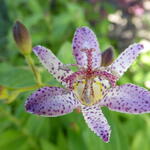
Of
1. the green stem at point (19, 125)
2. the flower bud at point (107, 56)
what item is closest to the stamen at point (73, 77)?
the flower bud at point (107, 56)

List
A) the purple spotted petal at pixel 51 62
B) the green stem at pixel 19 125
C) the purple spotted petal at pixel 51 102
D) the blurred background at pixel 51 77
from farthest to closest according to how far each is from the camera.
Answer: the green stem at pixel 19 125, the blurred background at pixel 51 77, the purple spotted petal at pixel 51 62, the purple spotted petal at pixel 51 102

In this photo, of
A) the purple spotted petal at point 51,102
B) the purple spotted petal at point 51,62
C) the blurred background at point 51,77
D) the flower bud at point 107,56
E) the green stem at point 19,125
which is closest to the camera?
the purple spotted petal at point 51,102

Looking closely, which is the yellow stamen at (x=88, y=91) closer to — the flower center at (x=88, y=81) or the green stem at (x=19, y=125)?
the flower center at (x=88, y=81)

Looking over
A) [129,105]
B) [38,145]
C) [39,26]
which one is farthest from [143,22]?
[129,105]

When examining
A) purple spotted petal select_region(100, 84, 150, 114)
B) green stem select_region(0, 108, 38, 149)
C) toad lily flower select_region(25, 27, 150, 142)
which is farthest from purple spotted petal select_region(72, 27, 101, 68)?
green stem select_region(0, 108, 38, 149)

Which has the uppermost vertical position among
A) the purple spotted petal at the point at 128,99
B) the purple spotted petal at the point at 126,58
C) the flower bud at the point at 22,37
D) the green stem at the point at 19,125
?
the flower bud at the point at 22,37

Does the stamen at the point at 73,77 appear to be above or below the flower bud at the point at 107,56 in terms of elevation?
below

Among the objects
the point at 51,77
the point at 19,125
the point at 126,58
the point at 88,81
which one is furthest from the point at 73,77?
the point at 19,125

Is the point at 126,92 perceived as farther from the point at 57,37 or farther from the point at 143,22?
the point at 143,22

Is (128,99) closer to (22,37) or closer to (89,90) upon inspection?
(89,90)

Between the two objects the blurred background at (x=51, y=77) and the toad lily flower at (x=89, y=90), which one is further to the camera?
the blurred background at (x=51, y=77)
